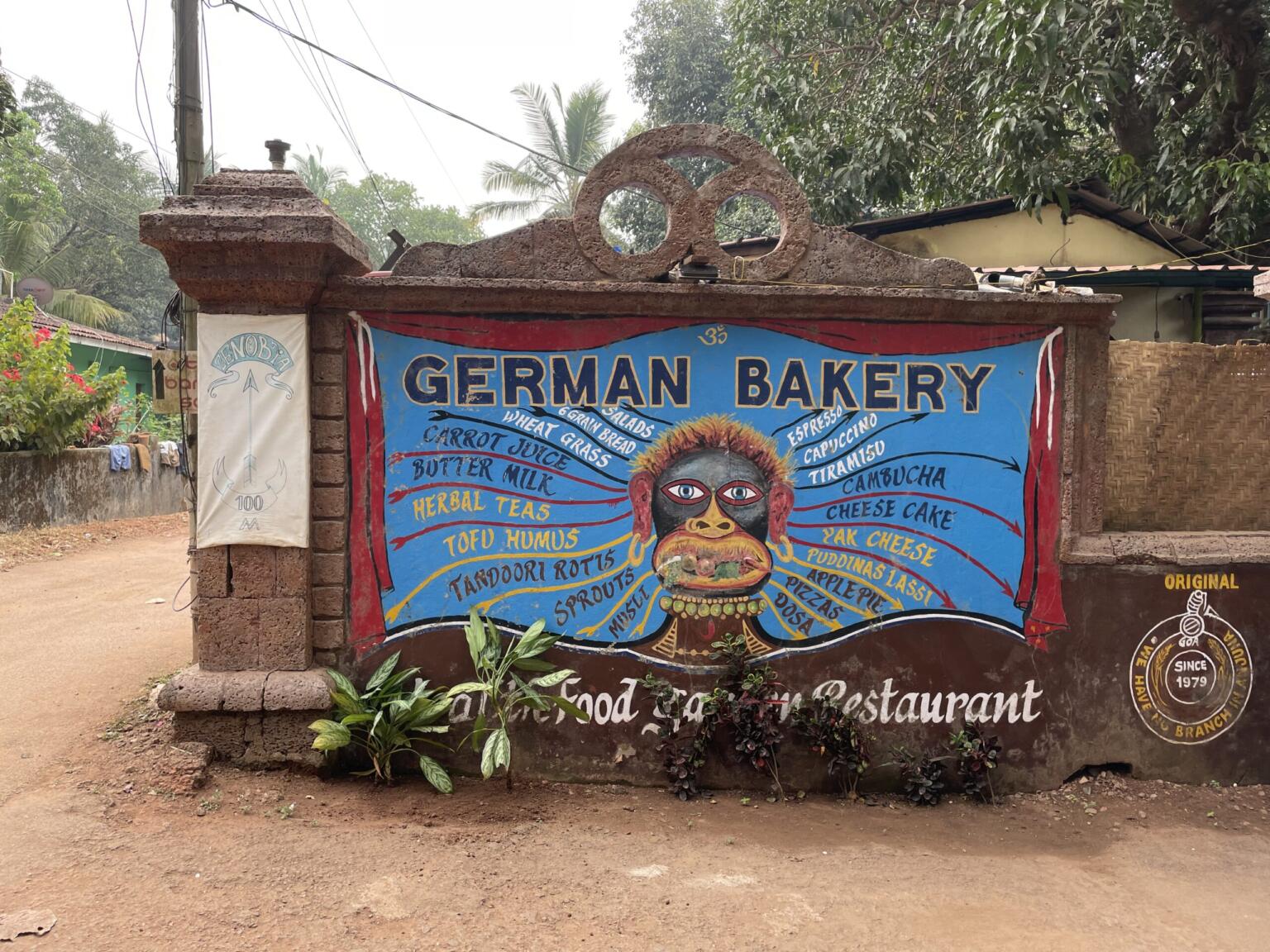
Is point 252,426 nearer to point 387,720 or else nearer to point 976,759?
point 387,720

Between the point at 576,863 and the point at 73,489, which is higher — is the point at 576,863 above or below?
below

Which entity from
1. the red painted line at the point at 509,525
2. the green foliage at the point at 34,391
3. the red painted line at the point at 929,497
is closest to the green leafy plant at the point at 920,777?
the red painted line at the point at 929,497

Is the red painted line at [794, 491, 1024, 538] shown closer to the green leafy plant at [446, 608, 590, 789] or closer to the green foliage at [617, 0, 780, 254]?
the green leafy plant at [446, 608, 590, 789]

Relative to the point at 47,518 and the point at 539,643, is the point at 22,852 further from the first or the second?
the point at 47,518

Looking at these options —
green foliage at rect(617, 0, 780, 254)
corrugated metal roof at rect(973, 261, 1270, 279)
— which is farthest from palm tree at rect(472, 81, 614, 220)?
corrugated metal roof at rect(973, 261, 1270, 279)

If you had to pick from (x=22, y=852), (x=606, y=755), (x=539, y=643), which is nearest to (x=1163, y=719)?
(x=606, y=755)

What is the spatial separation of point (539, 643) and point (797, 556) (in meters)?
1.36

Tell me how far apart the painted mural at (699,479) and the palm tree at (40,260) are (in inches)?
781

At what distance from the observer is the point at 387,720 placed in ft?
14.1

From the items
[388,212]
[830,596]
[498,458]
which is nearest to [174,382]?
[498,458]

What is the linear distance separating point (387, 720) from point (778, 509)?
2145 millimetres

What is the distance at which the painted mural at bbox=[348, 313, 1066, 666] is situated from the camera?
4.46 m

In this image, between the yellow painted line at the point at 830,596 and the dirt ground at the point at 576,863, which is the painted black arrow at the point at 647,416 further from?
the dirt ground at the point at 576,863

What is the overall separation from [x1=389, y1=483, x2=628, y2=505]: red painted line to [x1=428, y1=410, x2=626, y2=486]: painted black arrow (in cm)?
11
